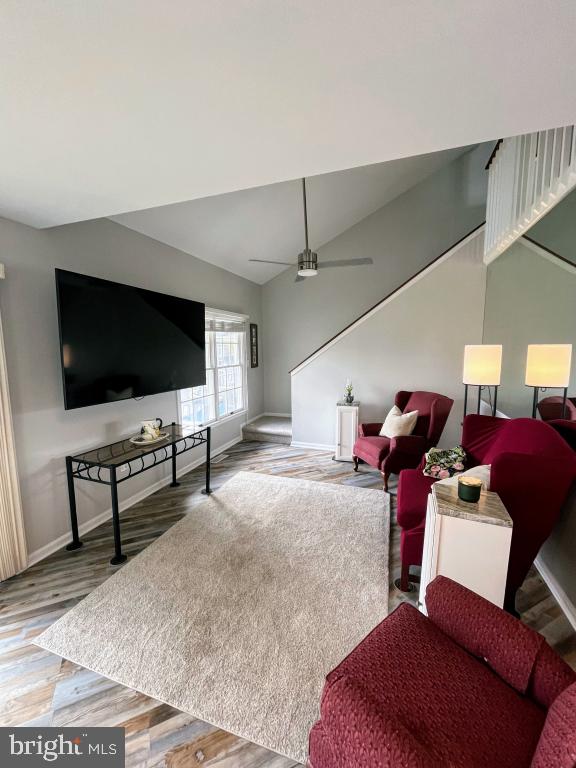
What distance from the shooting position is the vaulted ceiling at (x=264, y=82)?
33.7 inches

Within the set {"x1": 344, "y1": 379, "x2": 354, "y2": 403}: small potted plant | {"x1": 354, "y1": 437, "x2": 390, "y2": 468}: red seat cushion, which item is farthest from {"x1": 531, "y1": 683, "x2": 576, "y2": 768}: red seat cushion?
{"x1": 344, "y1": 379, "x2": 354, "y2": 403}: small potted plant

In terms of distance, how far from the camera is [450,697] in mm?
912

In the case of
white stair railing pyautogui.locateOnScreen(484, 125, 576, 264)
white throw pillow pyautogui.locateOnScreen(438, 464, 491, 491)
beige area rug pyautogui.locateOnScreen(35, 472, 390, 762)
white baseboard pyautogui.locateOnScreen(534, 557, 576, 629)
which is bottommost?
beige area rug pyautogui.locateOnScreen(35, 472, 390, 762)

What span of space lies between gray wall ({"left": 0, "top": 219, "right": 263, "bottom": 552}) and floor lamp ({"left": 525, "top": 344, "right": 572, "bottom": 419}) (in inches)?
133

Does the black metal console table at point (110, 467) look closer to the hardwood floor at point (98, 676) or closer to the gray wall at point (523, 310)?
the hardwood floor at point (98, 676)

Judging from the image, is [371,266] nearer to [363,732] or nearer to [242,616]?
[242,616]

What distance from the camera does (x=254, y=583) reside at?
6.81 ft

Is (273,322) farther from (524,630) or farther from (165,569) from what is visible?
(524,630)

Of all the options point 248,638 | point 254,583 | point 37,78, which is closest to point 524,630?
point 248,638

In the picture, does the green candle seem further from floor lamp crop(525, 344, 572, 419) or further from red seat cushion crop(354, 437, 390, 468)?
red seat cushion crop(354, 437, 390, 468)

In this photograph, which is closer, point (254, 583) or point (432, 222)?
point (254, 583)

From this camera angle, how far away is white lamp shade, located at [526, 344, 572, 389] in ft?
7.50

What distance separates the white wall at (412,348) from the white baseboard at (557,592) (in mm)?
2126

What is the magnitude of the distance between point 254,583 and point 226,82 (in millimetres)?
2495
